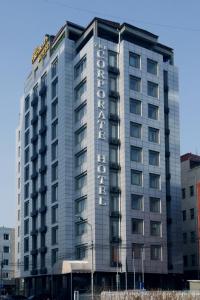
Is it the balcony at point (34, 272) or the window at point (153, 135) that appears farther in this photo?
→ the balcony at point (34, 272)

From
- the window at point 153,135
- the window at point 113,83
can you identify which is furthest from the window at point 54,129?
the window at point 153,135

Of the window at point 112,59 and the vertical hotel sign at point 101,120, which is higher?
the window at point 112,59

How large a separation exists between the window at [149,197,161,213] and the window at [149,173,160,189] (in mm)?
2263

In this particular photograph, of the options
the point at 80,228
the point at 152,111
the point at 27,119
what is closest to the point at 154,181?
the point at 152,111

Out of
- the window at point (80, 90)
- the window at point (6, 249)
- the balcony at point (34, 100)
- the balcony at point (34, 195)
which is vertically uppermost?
the balcony at point (34, 100)

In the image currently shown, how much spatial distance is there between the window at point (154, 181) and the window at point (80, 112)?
54.8ft

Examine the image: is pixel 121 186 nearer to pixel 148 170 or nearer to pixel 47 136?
pixel 148 170

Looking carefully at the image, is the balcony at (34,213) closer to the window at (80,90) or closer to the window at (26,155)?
the window at (26,155)

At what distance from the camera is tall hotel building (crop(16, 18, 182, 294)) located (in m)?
99.3

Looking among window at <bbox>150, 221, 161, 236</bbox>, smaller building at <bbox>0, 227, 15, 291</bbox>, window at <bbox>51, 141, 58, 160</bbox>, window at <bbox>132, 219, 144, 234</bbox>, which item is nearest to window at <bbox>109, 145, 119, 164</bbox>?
window at <bbox>132, 219, 144, 234</bbox>

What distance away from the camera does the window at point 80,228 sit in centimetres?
10016

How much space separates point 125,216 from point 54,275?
1903cm

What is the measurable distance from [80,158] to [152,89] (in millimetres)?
19569

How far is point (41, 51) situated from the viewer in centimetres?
12731
